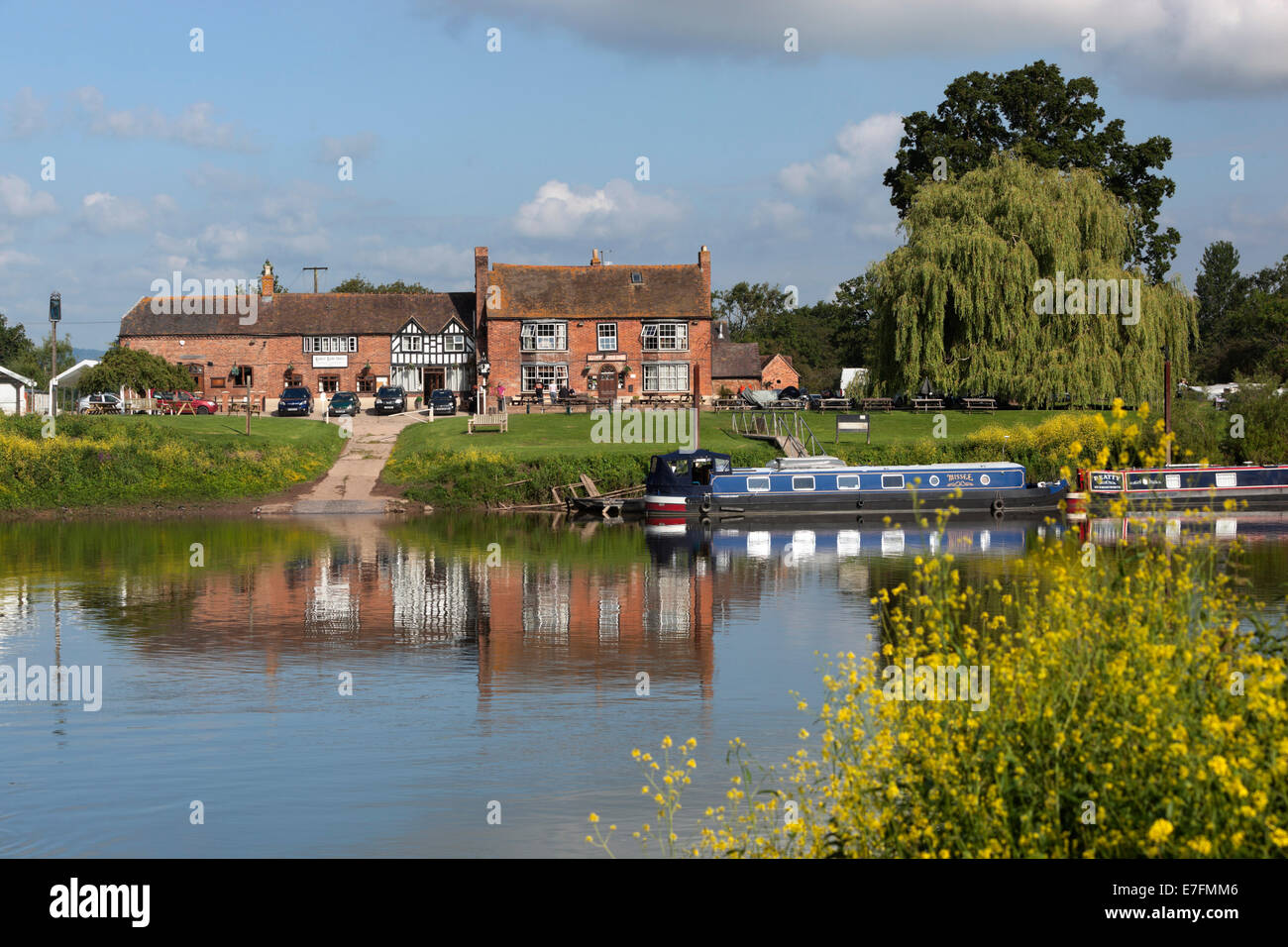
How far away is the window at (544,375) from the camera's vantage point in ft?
258

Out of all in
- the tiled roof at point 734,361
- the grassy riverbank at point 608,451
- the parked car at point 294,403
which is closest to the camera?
the grassy riverbank at point 608,451

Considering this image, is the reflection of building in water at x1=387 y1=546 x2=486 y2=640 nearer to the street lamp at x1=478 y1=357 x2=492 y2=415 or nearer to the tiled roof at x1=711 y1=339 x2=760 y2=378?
the street lamp at x1=478 y1=357 x2=492 y2=415

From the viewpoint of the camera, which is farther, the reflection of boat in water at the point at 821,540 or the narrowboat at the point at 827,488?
the narrowboat at the point at 827,488

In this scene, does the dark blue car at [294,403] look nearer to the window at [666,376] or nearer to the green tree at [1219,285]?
the window at [666,376]

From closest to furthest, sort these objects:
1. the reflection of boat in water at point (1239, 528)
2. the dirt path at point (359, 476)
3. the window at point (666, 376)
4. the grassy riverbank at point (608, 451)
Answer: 1. the reflection of boat in water at point (1239, 528)
2. the dirt path at point (359, 476)
3. the grassy riverbank at point (608, 451)
4. the window at point (666, 376)

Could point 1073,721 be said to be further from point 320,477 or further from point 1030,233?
point 1030,233

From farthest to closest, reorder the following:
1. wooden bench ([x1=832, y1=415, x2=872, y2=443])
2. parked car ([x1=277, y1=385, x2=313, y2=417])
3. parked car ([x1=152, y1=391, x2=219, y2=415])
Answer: parked car ([x1=277, y1=385, x2=313, y2=417]) → parked car ([x1=152, y1=391, x2=219, y2=415]) → wooden bench ([x1=832, y1=415, x2=872, y2=443])

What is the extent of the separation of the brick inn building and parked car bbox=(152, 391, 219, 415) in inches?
102

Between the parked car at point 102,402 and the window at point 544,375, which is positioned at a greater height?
the window at point 544,375

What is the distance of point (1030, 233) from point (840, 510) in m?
20.3

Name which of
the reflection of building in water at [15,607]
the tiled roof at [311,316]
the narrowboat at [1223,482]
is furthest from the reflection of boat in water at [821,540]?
the tiled roof at [311,316]

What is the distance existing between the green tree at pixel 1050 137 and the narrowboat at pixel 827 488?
25.2 metres

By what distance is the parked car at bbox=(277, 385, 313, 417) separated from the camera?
230 feet

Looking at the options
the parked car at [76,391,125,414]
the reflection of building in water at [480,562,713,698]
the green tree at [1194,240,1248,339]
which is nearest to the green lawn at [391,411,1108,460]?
the parked car at [76,391,125,414]
